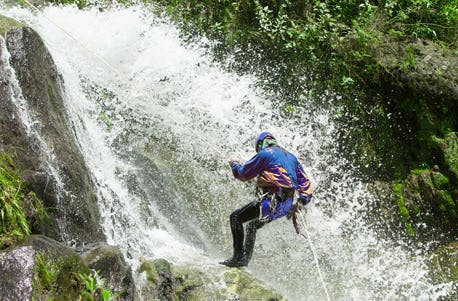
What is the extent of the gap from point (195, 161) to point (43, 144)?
3610 mm

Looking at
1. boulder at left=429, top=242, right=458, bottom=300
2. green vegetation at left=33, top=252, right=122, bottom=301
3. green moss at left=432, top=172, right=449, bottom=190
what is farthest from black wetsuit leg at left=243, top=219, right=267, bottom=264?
green moss at left=432, top=172, right=449, bottom=190

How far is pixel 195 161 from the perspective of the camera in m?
9.06

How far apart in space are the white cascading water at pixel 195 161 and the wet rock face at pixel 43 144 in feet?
2.25

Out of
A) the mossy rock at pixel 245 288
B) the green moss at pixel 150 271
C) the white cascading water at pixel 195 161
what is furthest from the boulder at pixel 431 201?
the green moss at pixel 150 271

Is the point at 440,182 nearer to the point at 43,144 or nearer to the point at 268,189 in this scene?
the point at 268,189

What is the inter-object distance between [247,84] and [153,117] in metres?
2.27

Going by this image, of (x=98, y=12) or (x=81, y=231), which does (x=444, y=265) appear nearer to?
(x=81, y=231)

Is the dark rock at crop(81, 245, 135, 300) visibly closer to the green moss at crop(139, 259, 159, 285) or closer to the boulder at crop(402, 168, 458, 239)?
the green moss at crop(139, 259, 159, 285)

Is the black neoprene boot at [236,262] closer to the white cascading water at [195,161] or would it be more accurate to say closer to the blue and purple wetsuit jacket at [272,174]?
the white cascading water at [195,161]

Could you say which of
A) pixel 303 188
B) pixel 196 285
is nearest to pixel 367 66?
pixel 303 188

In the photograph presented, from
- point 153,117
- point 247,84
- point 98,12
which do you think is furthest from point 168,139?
point 98,12

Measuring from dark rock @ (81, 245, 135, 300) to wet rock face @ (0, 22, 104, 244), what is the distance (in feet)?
2.82

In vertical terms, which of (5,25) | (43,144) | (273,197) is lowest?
(273,197)

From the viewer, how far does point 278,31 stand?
35.3ft
